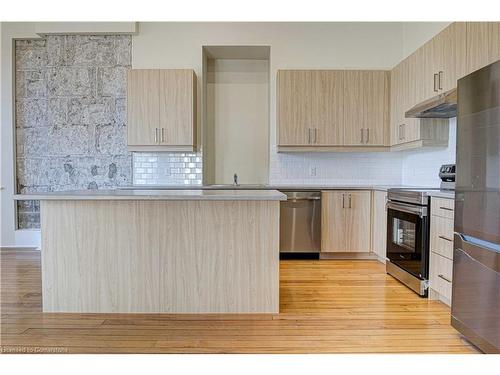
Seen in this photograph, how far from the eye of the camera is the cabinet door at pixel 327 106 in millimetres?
4387

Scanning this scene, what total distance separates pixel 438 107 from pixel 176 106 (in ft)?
9.61

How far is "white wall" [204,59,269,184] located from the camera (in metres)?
5.03

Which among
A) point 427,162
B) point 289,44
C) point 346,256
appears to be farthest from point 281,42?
point 346,256

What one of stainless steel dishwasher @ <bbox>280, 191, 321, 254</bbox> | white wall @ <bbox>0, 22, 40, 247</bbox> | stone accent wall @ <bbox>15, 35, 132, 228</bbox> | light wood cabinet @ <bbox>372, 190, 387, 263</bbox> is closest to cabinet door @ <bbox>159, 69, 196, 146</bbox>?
stone accent wall @ <bbox>15, 35, 132, 228</bbox>

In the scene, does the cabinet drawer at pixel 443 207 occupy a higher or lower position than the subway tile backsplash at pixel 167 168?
lower

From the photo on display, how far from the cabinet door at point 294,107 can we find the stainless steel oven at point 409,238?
55.1 inches

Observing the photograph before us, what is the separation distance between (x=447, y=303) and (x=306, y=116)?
263 cm

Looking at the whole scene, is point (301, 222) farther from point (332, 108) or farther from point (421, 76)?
point (421, 76)

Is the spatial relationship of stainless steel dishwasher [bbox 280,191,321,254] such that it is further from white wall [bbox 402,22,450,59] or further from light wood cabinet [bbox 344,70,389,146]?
white wall [bbox 402,22,450,59]

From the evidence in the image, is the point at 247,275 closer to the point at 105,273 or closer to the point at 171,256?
the point at 171,256

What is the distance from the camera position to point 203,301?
250 cm

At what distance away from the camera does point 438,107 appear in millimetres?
3262

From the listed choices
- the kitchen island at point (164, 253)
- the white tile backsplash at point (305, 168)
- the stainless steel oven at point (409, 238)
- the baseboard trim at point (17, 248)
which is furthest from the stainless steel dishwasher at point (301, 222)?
the baseboard trim at point (17, 248)

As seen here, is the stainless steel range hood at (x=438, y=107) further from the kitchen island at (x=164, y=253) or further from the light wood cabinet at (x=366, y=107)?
the kitchen island at (x=164, y=253)
